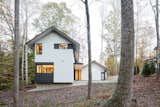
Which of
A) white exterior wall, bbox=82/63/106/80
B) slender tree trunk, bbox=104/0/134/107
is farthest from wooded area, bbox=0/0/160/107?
white exterior wall, bbox=82/63/106/80

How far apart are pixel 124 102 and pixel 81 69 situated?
29.2 m

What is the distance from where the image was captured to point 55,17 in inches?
1357

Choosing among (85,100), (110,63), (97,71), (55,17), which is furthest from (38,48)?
(110,63)

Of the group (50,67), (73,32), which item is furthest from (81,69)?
(50,67)

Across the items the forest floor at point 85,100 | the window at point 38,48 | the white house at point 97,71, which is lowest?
the forest floor at point 85,100

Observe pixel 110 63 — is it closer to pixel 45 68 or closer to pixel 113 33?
pixel 113 33

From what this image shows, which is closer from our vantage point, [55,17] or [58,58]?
[58,58]

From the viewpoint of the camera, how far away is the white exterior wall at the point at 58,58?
966 inches

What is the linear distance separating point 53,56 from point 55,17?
1137 centimetres

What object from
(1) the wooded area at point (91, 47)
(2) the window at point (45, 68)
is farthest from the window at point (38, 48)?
(2) the window at point (45, 68)

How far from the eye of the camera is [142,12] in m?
32.1

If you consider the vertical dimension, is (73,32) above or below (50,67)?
above

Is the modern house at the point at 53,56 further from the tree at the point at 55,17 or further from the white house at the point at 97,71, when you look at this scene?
the white house at the point at 97,71

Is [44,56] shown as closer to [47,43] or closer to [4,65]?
[47,43]
